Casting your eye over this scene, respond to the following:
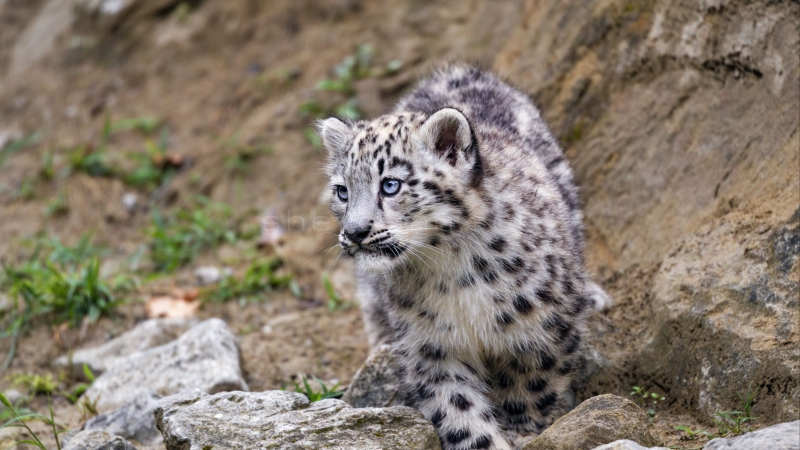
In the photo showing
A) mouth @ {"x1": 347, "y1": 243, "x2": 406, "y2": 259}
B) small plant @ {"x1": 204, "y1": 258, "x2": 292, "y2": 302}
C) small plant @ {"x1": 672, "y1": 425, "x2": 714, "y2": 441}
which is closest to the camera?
small plant @ {"x1": 672, "y1": 425, "x2": 714, "y2": 441}

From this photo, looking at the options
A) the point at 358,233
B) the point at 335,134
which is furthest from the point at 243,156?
the point at 358,233

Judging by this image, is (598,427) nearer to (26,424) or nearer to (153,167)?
(26,424)

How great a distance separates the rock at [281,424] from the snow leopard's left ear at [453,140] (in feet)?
4.82

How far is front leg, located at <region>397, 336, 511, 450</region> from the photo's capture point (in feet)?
16.3

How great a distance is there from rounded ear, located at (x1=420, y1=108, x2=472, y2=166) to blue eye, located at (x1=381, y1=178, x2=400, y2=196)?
0.97 feet

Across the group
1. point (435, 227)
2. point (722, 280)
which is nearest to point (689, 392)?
point (722, 280)

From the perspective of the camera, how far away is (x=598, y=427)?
168 inches

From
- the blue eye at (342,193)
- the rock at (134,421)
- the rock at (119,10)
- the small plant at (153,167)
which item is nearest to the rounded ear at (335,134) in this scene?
the blue eye at (342,193)

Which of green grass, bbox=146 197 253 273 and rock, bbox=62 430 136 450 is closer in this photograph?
rock, bbox=62 430 136 450

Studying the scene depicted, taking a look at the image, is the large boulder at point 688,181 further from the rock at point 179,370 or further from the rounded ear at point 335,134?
the rock at point 179,370

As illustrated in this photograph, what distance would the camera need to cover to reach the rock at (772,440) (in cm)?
354

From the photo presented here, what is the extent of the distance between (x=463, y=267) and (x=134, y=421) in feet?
7.98

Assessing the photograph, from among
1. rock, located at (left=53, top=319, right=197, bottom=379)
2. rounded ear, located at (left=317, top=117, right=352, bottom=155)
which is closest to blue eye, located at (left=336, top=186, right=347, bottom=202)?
rounded ear, located at (left=317, top=117, right=352, bottom=155)

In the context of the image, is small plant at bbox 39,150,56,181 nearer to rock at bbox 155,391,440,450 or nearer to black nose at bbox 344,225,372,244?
rock at bbox 155,391,440,450
